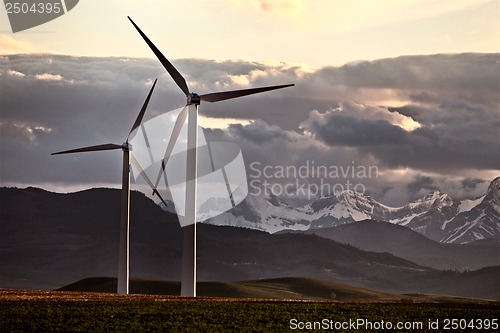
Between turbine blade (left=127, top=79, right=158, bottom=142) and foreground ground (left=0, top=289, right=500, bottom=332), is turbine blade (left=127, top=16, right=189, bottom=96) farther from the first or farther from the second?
foreground ground (left=0, top=289, right=500, bottom=332)

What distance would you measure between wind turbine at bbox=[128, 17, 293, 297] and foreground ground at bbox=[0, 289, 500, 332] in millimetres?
2888

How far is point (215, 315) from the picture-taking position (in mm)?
80688

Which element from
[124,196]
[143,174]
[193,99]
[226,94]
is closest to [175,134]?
[193,99]

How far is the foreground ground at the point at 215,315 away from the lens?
236ft

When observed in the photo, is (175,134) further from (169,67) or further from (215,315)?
(215,315)

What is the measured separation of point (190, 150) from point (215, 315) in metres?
21.5

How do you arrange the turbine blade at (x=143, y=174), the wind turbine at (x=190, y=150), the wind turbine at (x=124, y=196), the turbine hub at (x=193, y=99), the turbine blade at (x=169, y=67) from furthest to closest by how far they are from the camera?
the wind turbine at (x=124, y=196) < the turbine blade at (x=143, y=174) < the turbine blade at (x=169, y=67) < the turbine hub at (x=193, y=99) < the wind turbine at (x=190, y=150)

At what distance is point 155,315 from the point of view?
7912cm

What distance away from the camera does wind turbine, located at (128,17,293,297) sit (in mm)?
94688

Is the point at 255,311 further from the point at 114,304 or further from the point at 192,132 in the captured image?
the point at 192,132

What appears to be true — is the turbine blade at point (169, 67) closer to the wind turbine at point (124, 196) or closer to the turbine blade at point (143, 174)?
the turbine blade at point (143, 174)

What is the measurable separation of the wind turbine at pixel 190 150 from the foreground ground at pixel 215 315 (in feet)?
9.47

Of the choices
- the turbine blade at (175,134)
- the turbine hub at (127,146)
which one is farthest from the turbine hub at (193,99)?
the turbine hub at (127,146)

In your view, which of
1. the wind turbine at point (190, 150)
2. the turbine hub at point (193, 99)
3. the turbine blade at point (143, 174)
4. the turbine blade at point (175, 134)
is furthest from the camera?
the turbine blade at point (143, 174)
